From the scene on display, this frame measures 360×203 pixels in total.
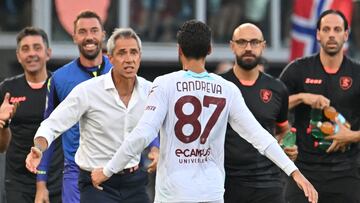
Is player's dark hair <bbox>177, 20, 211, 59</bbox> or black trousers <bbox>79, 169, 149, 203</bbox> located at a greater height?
player's dark hair <bbox>177, 20, 211, 59</bbox>

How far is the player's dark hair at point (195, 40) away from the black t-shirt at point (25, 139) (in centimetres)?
291

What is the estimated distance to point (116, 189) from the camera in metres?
7.98

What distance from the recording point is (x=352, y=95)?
9.42m

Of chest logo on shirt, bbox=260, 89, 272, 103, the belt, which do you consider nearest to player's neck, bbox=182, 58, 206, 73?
the belt

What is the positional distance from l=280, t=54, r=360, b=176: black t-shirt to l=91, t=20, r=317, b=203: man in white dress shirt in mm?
2314

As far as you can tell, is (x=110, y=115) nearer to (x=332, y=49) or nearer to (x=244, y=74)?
(x=244, y=74)

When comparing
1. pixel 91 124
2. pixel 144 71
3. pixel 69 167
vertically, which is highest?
pixel 91 124

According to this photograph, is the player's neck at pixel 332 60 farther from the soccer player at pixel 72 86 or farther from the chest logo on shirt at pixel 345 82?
the soccer player at pixel 72 86

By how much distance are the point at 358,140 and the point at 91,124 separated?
2671mm

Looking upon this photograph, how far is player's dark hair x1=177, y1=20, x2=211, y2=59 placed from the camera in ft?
23.2

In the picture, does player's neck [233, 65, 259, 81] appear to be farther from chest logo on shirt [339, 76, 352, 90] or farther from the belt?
the belt

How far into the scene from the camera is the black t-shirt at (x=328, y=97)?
9422mm

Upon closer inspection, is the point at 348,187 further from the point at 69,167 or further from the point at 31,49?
the point at 31,49

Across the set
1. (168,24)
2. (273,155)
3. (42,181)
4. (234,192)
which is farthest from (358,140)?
(168,24)
